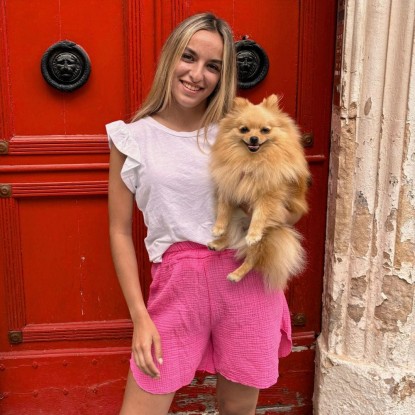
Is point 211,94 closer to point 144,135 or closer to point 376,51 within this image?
point 144,135

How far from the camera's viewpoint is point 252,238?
68.4 inches

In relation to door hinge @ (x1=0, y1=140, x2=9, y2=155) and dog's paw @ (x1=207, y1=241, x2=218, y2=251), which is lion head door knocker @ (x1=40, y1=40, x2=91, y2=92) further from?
dog's paw @ (x1=207, y1=241, x2=218, y2=251)

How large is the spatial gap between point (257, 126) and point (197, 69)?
0.92 ft

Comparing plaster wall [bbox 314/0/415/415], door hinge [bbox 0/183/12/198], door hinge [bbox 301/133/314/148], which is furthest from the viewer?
door hinge [bbox 301/133/314/148]

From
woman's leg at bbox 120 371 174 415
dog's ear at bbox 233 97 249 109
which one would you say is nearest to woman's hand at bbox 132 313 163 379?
woman's leg at bbox 120 371 174 415

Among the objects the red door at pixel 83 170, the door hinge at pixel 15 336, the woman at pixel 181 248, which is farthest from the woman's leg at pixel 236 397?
the door hinge at pixel 15 336

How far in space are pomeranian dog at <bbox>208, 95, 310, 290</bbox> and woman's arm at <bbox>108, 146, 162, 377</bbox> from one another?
0.30m

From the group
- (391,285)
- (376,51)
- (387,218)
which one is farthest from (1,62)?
(391,285)

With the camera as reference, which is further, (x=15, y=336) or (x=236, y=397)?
(x=15, y=336)

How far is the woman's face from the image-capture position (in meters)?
1.80

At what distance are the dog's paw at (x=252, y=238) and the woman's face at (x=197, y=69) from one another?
1.63 feet

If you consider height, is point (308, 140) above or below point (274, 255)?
above

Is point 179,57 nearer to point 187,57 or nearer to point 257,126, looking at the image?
point 187,57

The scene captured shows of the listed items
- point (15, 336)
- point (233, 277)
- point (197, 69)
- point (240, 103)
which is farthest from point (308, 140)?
point (15, 336)
